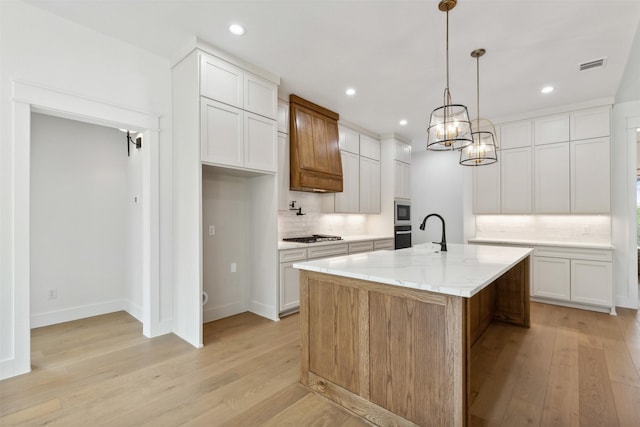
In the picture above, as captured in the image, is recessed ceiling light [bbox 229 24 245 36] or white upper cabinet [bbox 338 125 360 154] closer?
recessed ceiling light [bbox 229 24 245 36]

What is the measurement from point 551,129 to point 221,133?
4.58 m

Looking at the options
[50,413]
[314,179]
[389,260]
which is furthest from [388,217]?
[50,413]

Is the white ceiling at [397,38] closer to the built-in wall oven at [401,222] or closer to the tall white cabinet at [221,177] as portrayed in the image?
the tall white cabinet at [221,177]

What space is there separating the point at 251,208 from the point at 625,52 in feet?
13.9

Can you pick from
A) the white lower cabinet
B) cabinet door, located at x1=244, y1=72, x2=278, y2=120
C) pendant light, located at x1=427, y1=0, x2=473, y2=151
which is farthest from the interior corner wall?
the white lower cabinet

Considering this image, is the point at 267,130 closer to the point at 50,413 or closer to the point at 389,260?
the point at 389,260

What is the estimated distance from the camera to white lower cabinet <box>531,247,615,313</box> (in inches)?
155

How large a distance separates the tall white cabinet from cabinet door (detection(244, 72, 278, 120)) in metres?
0.01

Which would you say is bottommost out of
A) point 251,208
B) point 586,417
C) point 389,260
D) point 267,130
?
point 586,417

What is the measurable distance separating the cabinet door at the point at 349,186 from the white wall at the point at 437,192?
220 cm

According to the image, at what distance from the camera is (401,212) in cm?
580

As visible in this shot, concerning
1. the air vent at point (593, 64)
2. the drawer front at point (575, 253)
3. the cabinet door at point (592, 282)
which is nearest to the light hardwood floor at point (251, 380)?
the cabinet door at point (592, 282)

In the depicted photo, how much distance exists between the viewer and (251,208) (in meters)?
3.98

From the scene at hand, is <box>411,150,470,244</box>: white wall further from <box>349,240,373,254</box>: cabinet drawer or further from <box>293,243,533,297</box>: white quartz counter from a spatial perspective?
<box>293,243,533,297</box>: white quartz counter
